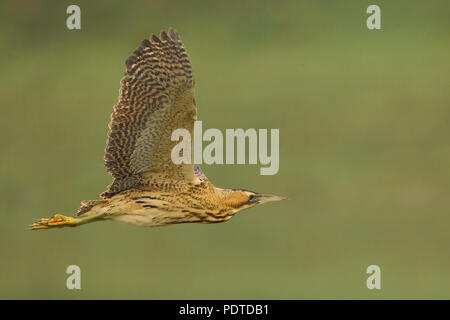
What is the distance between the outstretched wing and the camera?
321 inches

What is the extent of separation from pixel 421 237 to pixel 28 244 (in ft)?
13.5

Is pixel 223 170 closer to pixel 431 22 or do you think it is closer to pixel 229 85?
pixel 229 85

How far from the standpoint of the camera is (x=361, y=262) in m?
15.3

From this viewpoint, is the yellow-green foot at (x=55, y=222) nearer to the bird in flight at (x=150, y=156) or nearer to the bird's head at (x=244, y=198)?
the bird in flight at (x=150, y=156)

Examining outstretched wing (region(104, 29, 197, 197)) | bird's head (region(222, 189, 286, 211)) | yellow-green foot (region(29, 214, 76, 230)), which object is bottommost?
yellow-green foot (region(29, 214, 76, 230))

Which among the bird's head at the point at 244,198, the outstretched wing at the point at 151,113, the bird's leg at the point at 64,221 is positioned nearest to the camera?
the outstretched wing at the point at 151,113

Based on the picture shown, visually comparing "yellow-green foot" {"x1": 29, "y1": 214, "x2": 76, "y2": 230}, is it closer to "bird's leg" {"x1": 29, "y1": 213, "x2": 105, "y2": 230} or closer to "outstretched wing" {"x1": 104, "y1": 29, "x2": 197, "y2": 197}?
"bird's leg" {"x1": 29, "y1": 213, "x2": 105, "y2": 230}

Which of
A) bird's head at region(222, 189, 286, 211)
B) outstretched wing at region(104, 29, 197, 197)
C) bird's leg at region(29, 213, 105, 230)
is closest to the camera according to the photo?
outstretched wing at region(104, 29, 197, 197)

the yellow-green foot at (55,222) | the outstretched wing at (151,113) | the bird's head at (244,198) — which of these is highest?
the outstretched wing at (151,113)

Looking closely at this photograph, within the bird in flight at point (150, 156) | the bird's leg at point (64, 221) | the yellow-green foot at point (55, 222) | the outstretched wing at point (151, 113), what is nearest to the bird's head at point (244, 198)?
the bird in flight at point (150, 156)

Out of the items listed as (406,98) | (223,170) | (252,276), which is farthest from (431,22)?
(252,276)

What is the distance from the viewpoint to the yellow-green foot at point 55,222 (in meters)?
8.43

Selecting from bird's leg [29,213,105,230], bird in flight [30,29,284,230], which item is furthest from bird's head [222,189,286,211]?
bird's leg [29,213,105,230]

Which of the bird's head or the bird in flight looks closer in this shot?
the bird in flight
